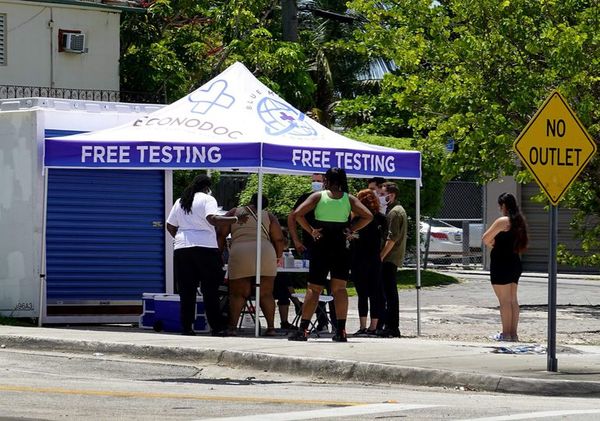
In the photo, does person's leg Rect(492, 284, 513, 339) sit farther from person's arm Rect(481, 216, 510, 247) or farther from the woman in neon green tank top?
the woman in neon green tank top

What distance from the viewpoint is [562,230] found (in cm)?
3538

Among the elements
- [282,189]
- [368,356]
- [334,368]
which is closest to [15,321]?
[368,356]

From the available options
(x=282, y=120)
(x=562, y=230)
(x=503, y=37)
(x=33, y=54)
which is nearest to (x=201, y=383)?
(x=282, y=120)

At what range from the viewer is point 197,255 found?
16359mm

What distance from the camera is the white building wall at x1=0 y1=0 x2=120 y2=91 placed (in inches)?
1165

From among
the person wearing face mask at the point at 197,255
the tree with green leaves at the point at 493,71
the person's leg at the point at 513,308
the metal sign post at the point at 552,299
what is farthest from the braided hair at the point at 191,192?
the tree with green leaves at the point at 493,71

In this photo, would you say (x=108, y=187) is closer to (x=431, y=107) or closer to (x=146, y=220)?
(x=146, y=220)

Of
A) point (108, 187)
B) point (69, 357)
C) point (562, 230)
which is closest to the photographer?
point (69, 357)

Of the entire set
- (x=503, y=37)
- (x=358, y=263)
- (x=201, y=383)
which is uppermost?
(x=503, y=37)

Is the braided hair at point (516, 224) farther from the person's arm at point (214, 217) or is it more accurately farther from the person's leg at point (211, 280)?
the person's leg at point (211, 280)

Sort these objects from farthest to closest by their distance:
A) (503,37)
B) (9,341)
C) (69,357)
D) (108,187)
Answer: (503,37) → (108,187) → (9,341) → (69,357)

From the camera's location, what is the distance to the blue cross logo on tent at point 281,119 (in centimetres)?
1722

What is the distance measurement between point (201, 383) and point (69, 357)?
2640mm

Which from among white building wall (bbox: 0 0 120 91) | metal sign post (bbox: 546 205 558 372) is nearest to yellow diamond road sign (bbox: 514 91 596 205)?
metal sign post (bbox: 546 205 558 372)
